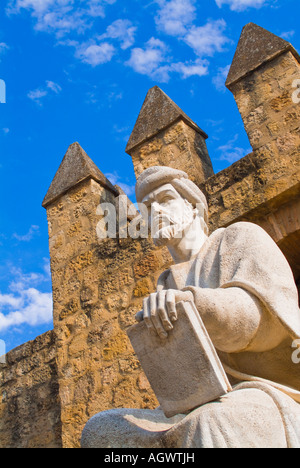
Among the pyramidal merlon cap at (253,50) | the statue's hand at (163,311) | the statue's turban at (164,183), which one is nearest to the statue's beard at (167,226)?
the statue's turban at (164,183)

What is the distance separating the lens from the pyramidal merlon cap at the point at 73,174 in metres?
5.29

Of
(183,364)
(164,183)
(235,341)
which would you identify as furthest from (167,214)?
(183,364)

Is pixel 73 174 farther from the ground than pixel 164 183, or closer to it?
farther from the ground

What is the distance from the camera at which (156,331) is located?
6.20 feet

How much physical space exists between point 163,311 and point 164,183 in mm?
972

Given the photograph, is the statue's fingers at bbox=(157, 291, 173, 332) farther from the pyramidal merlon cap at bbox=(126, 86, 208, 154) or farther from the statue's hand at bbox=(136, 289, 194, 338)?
the pyramidal merlon cap at bbox=(126, 86, 208, 154)

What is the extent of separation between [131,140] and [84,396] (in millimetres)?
2332

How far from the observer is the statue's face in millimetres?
2547

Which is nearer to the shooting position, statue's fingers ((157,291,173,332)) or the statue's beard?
statue's fingers ((157,291,173,332))

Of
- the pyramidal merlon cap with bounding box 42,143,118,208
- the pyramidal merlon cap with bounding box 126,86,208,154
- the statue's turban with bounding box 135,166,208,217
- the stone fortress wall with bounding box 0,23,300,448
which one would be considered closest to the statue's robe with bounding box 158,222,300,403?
the statue's turban with bounding box 135,166,208,217

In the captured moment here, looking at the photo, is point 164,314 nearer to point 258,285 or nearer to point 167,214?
point 258,285

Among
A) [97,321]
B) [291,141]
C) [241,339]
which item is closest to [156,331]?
[241,339]

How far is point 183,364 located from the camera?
5.99 feet

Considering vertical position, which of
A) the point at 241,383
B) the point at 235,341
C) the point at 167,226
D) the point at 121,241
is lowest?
the point at 241,383
